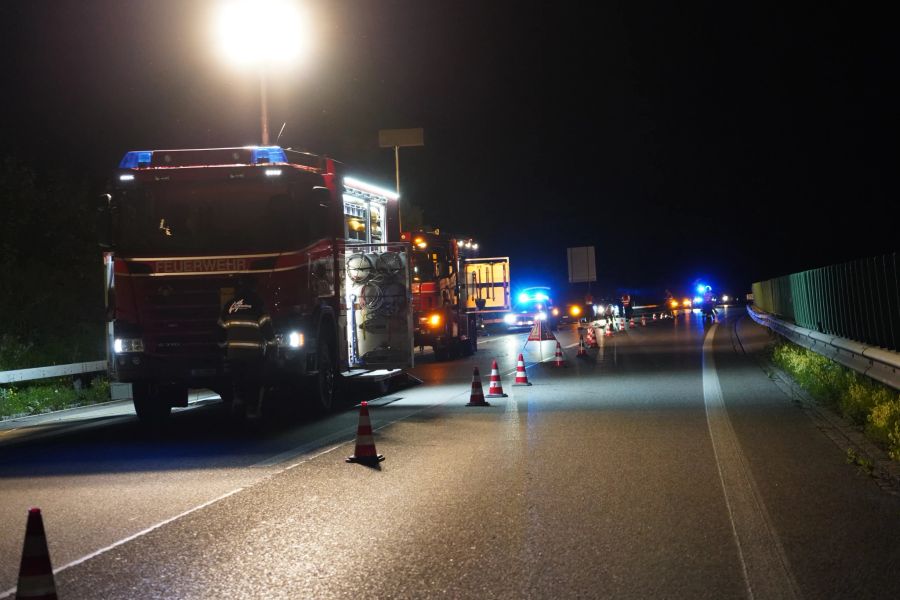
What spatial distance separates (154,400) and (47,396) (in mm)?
5195

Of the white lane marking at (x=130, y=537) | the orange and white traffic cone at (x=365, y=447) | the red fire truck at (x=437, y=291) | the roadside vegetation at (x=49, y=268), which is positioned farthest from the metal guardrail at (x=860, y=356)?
the roadside vegetation at (x=49, y=268)

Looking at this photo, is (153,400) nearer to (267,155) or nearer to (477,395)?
(267,155)

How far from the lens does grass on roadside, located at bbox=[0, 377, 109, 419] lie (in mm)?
18219

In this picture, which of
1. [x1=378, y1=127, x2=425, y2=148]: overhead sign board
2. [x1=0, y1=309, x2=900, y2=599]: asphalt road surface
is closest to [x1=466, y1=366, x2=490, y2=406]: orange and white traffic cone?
[x1=0, y1=309, x2=900, y2=599]: asphalt road surface

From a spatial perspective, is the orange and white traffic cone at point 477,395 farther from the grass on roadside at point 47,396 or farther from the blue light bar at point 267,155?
the grass on roadside at point 47,396

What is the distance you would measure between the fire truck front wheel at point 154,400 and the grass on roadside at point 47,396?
13.4 ft

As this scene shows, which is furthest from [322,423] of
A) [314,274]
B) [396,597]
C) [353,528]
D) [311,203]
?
[396,597]

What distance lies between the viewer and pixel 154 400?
15.0m

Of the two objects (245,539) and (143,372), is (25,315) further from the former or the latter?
(245,539)

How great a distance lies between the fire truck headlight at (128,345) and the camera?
13.8 metres

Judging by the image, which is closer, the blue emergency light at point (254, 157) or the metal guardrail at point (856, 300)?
the blue emergency light at point (254, 157)

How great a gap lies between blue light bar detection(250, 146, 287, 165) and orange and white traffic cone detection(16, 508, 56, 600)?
9841mm

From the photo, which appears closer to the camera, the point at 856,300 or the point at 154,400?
the point at 154,400

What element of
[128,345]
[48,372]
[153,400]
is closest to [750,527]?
[128,345]
